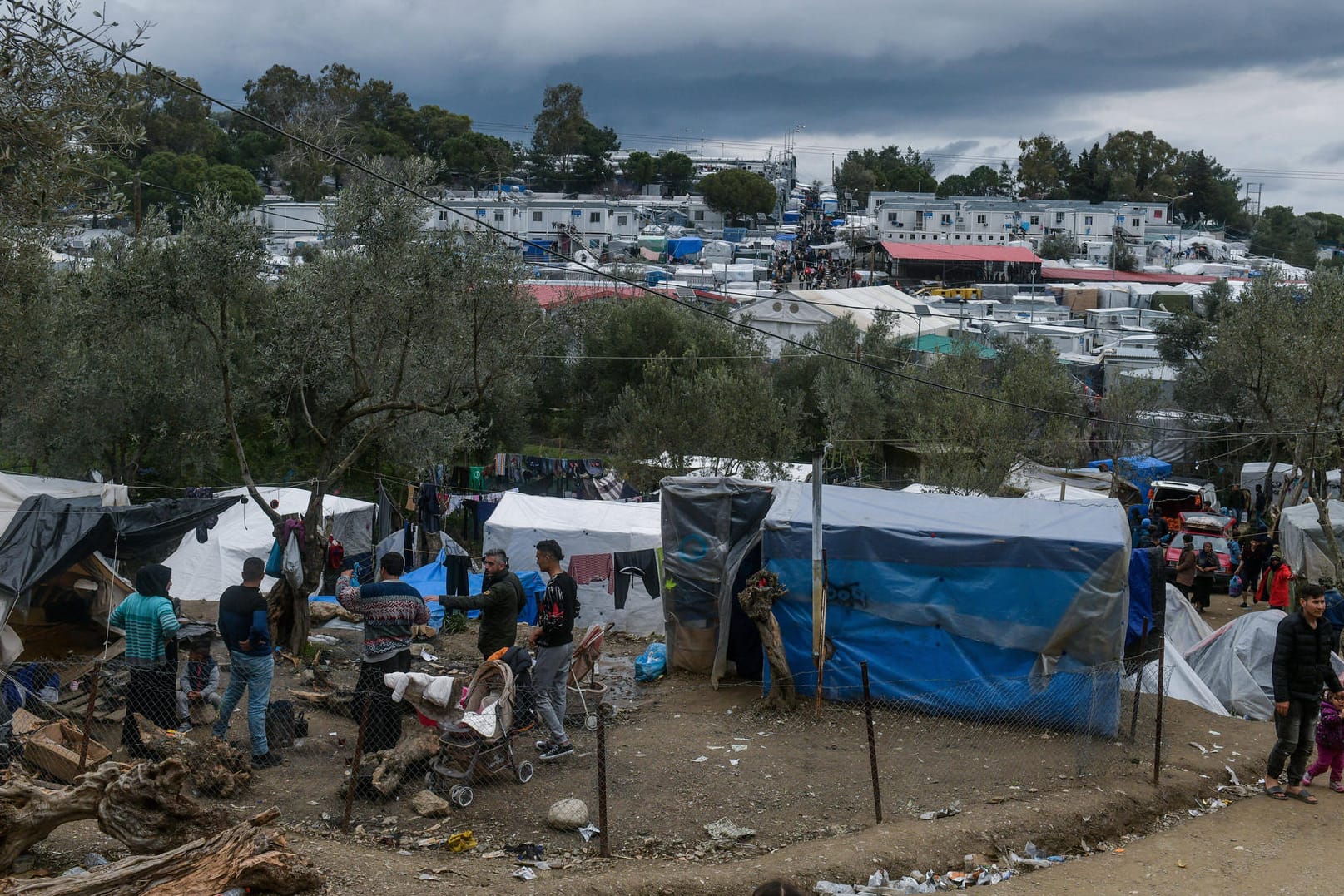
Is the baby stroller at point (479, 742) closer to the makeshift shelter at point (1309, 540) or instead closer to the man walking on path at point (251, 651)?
the man walking on path at point (251, 651)

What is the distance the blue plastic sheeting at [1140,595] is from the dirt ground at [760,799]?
0.72m

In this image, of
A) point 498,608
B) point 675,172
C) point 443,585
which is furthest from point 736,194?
point 498,608

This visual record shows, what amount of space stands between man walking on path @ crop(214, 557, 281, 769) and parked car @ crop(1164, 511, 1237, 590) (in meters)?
18.6

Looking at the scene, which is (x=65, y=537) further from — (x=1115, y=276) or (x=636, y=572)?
(x=1115, y=276)

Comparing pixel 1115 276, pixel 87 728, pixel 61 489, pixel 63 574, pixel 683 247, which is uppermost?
pixel 683 247

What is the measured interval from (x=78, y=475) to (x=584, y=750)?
13646 mm

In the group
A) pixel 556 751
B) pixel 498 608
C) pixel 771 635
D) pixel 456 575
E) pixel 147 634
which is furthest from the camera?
pixel 456 575

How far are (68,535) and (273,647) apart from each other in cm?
368

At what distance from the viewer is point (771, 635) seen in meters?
9.71

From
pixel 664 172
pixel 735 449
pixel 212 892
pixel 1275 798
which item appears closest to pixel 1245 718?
pixel 1275 798

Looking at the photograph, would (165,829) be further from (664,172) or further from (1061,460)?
(664,172)

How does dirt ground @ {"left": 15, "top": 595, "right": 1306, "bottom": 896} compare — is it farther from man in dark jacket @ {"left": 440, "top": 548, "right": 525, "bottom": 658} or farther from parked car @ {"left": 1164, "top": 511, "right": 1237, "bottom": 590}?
parked car @ {"left": 1164, "top": 511, "right": 1237, "bottom": 590}

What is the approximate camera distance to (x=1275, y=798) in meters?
8.16

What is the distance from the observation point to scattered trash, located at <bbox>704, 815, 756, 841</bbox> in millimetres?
7164
